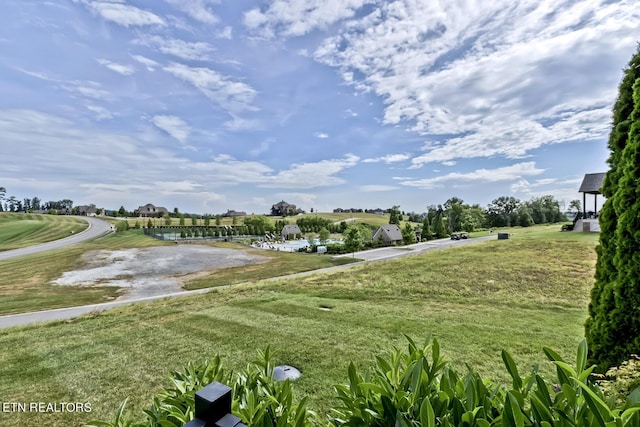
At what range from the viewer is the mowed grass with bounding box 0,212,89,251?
104ft

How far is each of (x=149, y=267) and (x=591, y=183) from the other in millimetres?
30936

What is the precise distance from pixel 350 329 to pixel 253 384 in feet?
14.0

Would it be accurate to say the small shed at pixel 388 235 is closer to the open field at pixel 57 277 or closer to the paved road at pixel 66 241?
the open field at pixel 57 277

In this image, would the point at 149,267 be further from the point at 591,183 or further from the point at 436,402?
the point at 591,183

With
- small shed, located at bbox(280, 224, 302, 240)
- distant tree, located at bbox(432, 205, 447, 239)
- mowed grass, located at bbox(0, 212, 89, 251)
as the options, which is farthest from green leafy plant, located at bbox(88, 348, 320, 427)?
small shed, located at bbox(280, 224, 302, 240)

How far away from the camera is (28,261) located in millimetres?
19562

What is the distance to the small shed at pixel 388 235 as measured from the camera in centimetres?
3211

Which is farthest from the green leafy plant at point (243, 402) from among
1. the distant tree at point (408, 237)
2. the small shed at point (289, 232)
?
the small shed at point (289, 232)

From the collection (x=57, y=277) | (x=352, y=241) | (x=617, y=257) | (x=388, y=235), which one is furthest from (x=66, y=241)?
(x=617, y=257)

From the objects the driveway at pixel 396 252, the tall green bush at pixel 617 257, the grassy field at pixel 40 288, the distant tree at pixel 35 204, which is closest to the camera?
the tall green bush at pixel 617 257

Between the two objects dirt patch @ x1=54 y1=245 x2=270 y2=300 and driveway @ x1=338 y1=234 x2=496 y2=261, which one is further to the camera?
driveway @ x1=338 y1=234 x2=496 y2=261

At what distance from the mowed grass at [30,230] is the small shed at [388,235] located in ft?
124

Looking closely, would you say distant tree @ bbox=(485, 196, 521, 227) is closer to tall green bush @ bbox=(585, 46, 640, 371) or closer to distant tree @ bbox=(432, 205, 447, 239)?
distant tree @ bbox=(432, 205, 447, 239)

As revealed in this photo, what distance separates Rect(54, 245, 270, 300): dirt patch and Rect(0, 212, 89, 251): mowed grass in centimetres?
1589
